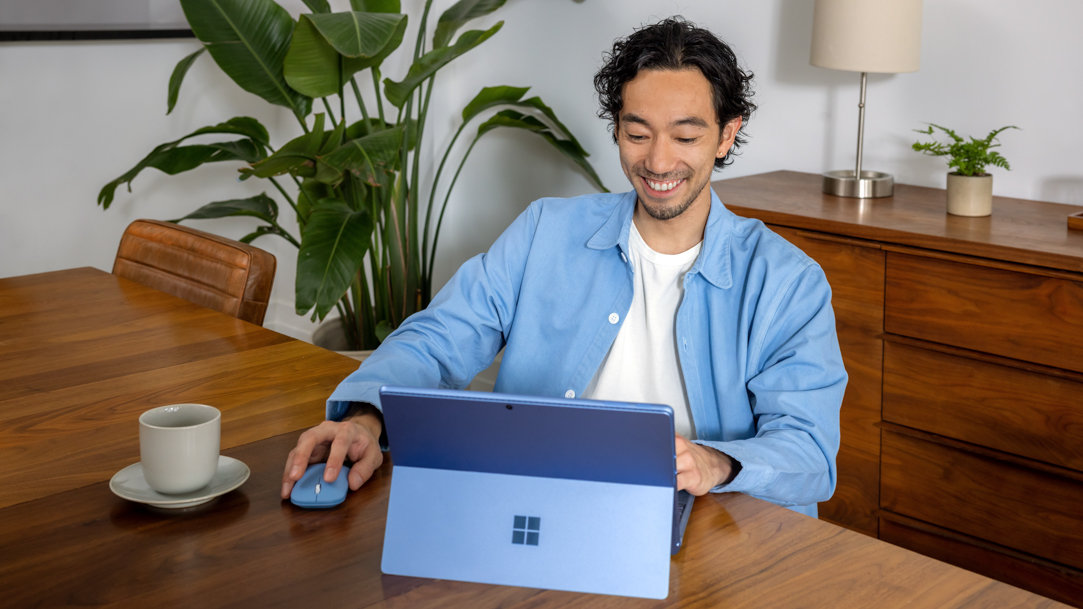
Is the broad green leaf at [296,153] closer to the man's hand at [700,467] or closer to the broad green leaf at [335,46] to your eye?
the broad green leaf at [335,46]

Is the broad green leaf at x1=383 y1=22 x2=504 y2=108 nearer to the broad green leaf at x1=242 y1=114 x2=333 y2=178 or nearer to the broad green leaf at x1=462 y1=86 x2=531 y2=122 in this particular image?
the broad green leaf at x1=242 y1=114 x2=333 y2=178

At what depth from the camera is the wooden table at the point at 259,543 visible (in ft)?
3.42

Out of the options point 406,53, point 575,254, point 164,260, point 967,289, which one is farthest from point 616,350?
point 406,53

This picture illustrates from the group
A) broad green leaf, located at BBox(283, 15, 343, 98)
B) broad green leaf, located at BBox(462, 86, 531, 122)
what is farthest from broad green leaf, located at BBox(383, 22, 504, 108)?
broad green leaf, located at BBox(462, 86, 531, 122)

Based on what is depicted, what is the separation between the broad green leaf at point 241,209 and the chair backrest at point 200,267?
3.00ft

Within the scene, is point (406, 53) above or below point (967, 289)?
above

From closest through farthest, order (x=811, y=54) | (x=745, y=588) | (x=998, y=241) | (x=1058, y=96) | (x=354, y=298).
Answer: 1. (x=745, y=588)
2. (x=998, y=241)
3. (x=1058, y=96)
4. (x=811, y=54)
5. (x=354, y=298)

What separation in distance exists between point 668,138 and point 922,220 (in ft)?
→ 3.32

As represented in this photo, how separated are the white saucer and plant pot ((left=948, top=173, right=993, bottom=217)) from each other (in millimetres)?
1796

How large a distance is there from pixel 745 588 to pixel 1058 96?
2026 millimetres

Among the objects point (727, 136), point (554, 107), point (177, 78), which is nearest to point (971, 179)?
point (727, 136)

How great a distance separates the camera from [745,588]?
3.46ft

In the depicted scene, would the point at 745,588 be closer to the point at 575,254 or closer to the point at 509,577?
the point at 509,577

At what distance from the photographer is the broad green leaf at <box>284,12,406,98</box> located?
2.75 m
